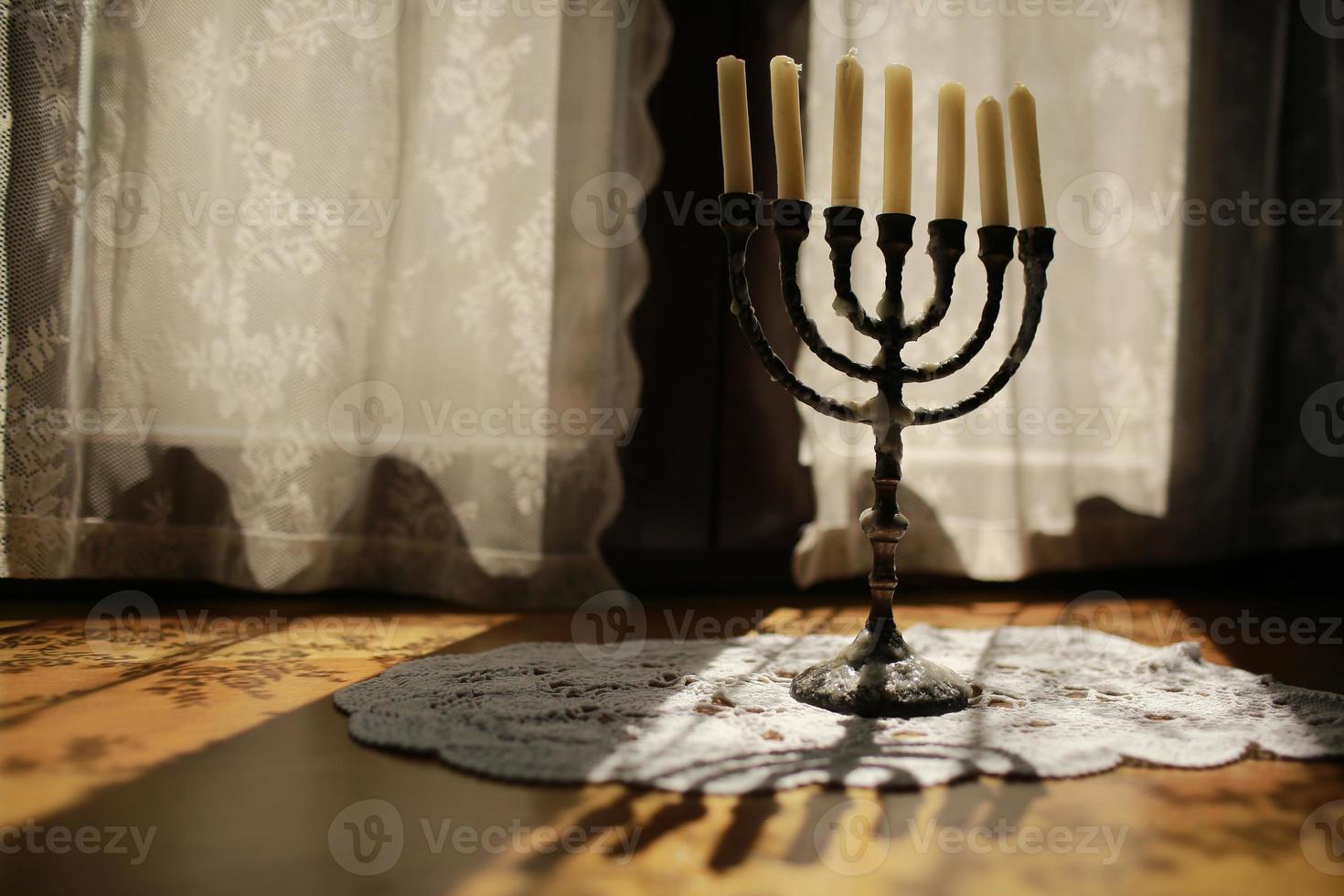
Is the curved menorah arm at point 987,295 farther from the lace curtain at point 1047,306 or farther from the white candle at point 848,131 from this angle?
the lace curtain at point 1047,306

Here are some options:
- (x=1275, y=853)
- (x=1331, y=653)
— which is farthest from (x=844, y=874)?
(x=1331, y=653)

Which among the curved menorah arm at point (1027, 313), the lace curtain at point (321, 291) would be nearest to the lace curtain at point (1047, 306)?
the lace curtain at point (321, 291)

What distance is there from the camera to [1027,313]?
0.96 meters

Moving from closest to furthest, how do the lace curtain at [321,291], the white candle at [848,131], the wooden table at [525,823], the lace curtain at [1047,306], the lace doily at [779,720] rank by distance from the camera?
1. the wooden table at [525,823]
2. the lace doily at [779,720]
3. the white candle at [848,131]
4. the lace curtain at [321,291]
5. the lace curtain at [1047,306]

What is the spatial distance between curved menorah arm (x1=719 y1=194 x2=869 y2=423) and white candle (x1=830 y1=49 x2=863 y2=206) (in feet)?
0.25

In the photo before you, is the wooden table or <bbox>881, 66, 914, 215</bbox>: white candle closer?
the wooden table

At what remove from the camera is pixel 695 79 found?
70.8 inches

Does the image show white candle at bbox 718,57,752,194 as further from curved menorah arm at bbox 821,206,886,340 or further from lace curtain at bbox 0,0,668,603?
lace curtain at bbox 0,0,668,603

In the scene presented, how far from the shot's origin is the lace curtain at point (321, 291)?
1.43m

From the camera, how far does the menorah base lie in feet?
2.90

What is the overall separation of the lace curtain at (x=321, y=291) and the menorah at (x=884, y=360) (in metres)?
0.72

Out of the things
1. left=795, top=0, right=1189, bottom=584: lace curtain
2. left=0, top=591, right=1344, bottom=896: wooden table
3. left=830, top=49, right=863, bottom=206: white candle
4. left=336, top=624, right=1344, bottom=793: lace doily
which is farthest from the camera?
left=795, top=0, right=1189, bottom=584: lace curtain

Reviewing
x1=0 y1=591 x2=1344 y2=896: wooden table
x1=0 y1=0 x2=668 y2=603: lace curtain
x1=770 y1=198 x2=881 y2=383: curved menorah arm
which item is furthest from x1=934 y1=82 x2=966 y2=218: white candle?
x1=0 y1=0 x2=668 y2=603: lace curtain

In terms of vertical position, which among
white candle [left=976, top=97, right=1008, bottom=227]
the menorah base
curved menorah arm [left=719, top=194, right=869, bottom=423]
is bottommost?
the menorah base
